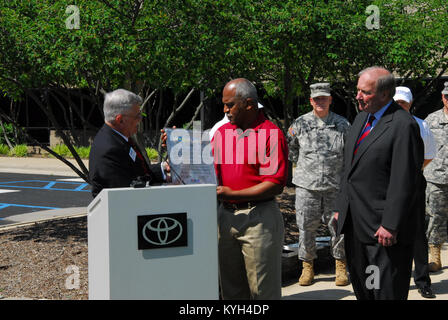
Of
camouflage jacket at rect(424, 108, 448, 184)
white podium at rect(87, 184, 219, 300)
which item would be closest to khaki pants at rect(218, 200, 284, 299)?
white podium at rect(87, 184, 219, 300)

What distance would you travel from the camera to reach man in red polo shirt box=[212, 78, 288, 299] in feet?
12.4

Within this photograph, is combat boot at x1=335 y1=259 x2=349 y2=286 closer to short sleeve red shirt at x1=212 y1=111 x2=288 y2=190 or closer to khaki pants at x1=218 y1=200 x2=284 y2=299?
khaki pants at x1=218 y1=200 x2=284 y2=299

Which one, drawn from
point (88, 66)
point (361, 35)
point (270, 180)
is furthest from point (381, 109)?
point (361, 35)

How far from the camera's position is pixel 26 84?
7184mm

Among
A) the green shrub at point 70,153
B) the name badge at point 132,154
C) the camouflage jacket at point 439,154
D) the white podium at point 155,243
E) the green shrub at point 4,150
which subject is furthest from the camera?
the green shrub at point 4,150

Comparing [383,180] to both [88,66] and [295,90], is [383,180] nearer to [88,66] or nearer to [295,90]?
[88,66]

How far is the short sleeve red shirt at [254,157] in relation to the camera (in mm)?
3795

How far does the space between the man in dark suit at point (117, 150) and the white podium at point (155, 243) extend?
12.4 inches

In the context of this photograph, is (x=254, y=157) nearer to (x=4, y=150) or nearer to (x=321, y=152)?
(x=321, y=152)

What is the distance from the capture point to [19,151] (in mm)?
22594

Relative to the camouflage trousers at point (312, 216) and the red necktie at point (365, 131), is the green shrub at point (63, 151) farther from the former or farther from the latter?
the red necktie at point (365, 131)

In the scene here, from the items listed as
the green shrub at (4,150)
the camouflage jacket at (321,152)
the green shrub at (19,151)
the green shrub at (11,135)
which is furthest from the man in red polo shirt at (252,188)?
the green shrub at (11,135)

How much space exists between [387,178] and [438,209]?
3183 millimetres

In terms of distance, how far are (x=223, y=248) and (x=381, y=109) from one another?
1395 millimetres
